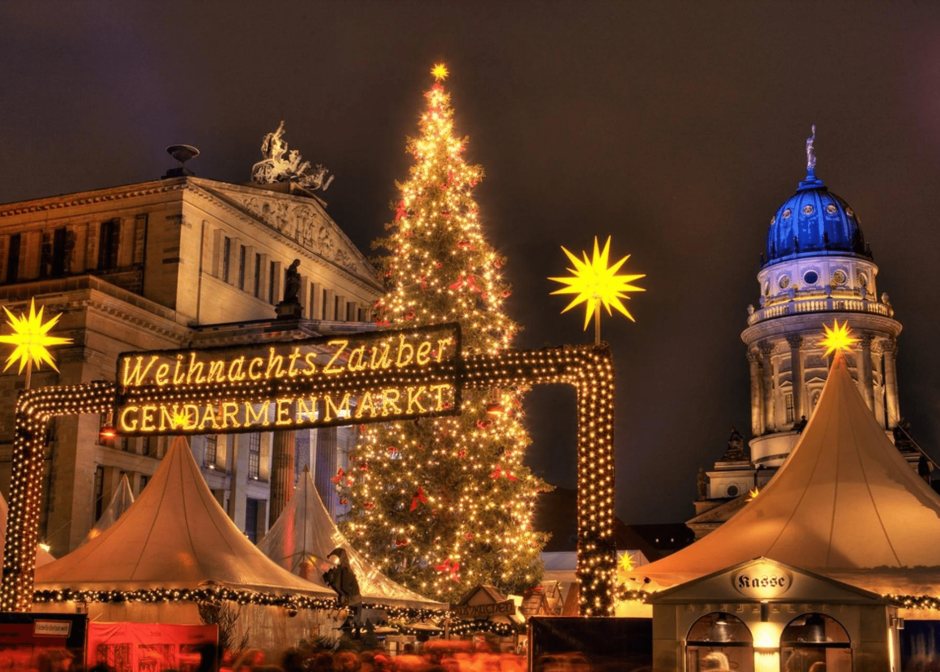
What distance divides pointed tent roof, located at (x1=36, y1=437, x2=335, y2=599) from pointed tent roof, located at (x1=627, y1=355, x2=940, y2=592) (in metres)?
8.74

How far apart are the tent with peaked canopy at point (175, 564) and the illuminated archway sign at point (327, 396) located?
6.17 feet

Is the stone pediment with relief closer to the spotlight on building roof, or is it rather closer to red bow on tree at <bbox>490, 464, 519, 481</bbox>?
the spotlight on building roof

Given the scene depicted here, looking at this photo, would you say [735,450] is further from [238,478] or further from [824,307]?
[238,478]

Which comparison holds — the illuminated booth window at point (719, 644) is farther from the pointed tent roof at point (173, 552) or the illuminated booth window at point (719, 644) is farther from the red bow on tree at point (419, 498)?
the red bow on tree at point (419, 498)

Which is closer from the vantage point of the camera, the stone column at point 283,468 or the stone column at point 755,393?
the stone column at point 283,468

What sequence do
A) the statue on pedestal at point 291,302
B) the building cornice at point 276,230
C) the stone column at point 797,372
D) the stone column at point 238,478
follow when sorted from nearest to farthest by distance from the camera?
the statue on pedestal at point 291,302 < the stone column at point 238,478 < the building cornice at point 276,230 < the stone column at point 797,372

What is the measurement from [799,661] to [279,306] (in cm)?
3959

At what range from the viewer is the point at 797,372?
92.1 m

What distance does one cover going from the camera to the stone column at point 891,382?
92.4 metres

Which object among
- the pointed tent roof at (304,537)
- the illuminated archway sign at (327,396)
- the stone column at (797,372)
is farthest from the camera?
the stone column at (797,372)

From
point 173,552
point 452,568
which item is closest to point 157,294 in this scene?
point 452,568

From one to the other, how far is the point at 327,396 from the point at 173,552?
5756mm

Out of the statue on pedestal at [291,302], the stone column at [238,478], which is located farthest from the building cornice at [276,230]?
the stone column at [238,478]

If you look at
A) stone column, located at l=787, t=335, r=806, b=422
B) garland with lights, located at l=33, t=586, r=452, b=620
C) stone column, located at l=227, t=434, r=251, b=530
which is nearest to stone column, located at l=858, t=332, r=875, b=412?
stone column, located at l=787, t=335, r=806, b=422
